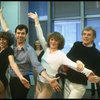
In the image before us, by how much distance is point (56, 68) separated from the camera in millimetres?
3074

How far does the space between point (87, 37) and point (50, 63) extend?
585 millimetres

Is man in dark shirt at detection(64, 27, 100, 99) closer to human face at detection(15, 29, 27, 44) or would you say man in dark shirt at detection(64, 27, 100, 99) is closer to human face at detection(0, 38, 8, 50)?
human face at detection(15, 29, 27, 44)

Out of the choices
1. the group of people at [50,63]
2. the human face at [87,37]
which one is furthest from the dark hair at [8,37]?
the human face at [87,37]

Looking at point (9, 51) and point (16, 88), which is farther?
point (16, 88)

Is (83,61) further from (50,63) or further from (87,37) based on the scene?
(50,63)

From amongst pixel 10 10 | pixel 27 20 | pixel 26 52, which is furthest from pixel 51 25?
pixel 26 52

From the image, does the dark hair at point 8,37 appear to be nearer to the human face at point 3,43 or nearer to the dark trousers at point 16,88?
the human face at point 3,43

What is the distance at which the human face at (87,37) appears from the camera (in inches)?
129

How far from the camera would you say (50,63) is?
3.06 m

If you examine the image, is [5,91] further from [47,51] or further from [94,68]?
[94,68]

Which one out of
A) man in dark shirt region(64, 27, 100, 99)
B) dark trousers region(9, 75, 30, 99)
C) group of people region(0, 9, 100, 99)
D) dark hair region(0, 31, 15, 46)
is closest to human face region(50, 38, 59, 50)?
group of people region(0, 9, 100, 99)

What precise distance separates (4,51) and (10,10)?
5025mm

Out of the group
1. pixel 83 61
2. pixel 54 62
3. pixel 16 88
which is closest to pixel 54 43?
pixel 54 62

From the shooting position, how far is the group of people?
3027mm
